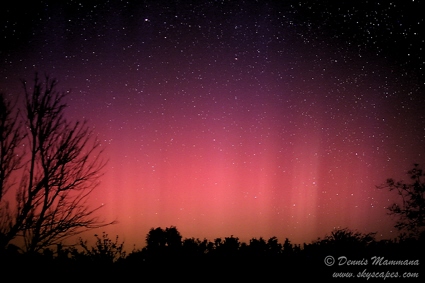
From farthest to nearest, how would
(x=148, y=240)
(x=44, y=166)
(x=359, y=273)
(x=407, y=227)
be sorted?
(x=148, y=240) → (x=407, y=227) → (x=359, y=273) → (x=44, y=166)

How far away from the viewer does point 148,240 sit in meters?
20.9

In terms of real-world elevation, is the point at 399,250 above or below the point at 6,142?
below

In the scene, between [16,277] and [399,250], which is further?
[399,250]

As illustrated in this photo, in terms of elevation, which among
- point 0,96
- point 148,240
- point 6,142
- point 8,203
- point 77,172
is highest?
point 0,96

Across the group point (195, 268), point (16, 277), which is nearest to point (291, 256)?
point (195, 268)

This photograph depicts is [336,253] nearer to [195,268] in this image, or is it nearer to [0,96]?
[195,268]

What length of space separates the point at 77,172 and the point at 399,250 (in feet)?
30.6

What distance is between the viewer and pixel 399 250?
7.62 meters

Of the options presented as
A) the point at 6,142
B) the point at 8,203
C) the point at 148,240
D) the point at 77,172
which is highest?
the point at 6,142

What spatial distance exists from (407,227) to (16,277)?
51.0 ft

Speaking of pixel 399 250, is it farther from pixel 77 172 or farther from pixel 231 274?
pixel 77 172

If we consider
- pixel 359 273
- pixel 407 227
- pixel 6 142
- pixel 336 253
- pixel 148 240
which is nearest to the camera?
pixel 6 142

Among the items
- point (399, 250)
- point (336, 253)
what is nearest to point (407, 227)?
point (399, 250)

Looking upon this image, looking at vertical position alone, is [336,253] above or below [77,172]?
below
